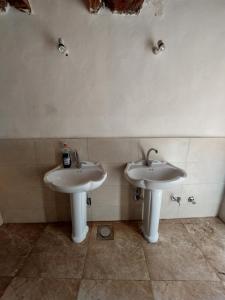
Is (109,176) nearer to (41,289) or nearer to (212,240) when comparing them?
(41,289)

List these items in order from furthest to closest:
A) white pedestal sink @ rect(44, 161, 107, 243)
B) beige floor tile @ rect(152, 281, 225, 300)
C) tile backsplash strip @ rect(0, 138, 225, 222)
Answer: tile backsplash strip @ rect(0, 138, 225, 222) < white pedestal sink @ rect(44, 161, 107, 243) < beige floor tile @ rect(152, 281, 225, 300)

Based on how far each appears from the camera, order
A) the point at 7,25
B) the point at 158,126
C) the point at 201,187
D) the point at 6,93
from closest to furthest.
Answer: the point at 7,25 → the point at 6,93 → the point at 158,126 → the point at 201,187

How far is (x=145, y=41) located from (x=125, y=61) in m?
0.25

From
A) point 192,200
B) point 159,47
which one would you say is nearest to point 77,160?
point 159,47

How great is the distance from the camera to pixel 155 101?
1.74 m

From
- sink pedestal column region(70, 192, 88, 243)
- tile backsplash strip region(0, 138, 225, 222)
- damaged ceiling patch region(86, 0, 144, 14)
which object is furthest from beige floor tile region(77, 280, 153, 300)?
damaged ceiling patch region(86, 0, 144, 14)

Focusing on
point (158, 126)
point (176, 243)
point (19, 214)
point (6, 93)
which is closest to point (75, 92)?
point (6, 93)

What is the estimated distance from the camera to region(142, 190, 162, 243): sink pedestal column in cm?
169

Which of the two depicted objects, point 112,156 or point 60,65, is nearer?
point 60,65

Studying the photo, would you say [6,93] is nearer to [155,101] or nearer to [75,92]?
[75,92]

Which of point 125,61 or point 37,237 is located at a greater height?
point 125,61

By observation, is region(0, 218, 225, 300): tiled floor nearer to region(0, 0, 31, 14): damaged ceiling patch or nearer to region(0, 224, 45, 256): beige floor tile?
region(0, 224, 45, 256): beige floor tile

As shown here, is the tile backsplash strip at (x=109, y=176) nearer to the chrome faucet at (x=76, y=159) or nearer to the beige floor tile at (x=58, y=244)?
the chrome faucet at (x=76, y=159)

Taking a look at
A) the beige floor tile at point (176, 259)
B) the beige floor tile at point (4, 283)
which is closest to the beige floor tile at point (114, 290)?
the beige floor tile at point (176, 259)
